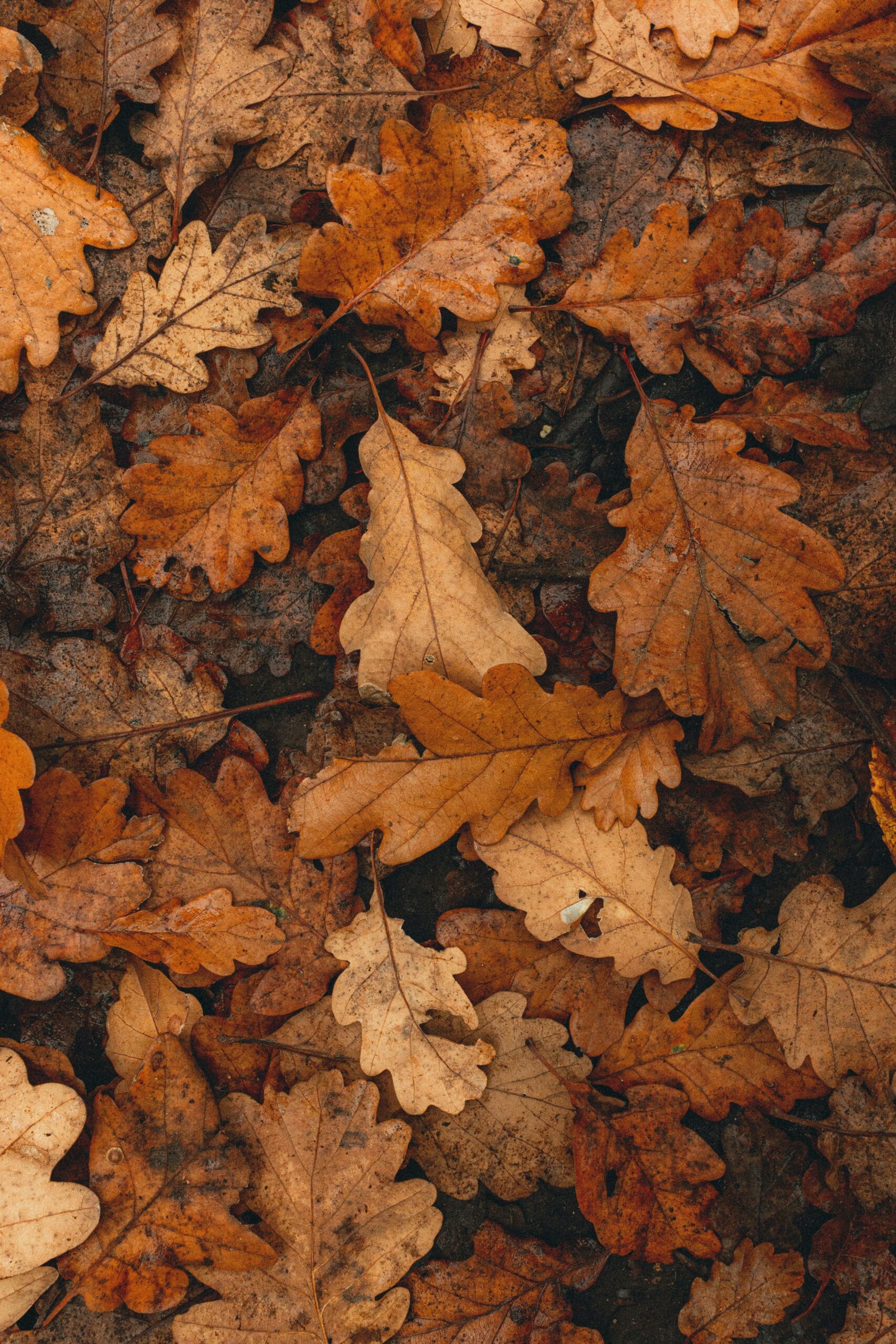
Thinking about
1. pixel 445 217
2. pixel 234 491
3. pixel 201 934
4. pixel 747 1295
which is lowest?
pixel 747 1295

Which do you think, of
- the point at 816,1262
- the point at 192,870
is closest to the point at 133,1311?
the point at 192,870

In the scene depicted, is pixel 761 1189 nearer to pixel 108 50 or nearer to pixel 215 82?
pixel 215 82

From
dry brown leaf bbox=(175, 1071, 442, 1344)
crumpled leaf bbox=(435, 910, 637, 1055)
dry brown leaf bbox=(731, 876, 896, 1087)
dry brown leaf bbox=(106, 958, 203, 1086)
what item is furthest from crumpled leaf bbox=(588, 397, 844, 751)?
dry brown leaf bbox=(106, 958, 203, 1086)

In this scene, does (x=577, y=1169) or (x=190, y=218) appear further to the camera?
(x=190, y=218)

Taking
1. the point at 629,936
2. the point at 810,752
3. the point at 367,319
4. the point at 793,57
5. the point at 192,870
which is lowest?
the point at 192,870

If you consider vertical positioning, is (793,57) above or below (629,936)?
above

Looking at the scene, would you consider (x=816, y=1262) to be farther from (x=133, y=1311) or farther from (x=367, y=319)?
(x=367, y=319)

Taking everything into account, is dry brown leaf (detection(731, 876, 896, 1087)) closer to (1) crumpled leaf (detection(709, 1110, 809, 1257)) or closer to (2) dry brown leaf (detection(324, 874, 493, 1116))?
(1) crumpled leaf (detection(709, 1110, 809, 1257))

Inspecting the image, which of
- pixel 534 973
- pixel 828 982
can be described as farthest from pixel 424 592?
pixel 828 982
